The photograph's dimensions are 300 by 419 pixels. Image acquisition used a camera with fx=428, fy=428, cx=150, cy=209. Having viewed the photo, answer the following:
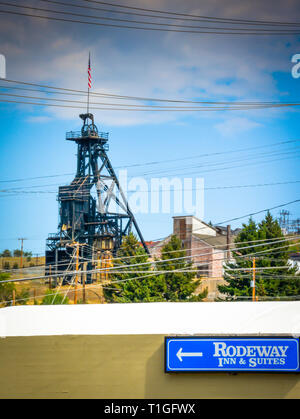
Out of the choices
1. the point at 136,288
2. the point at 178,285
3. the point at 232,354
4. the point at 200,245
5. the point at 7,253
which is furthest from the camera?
the point at 7,253

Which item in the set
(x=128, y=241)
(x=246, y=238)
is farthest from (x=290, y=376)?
(x=128, y=241)

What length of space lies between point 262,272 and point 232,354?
1178 inches

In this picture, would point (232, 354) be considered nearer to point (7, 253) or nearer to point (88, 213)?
point (88, 213)

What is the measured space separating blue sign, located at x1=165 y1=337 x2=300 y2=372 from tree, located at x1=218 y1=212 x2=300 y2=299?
27.8m

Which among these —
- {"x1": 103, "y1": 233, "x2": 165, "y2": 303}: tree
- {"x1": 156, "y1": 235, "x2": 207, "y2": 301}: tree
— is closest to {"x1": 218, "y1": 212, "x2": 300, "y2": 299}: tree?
{"x1": 156, "y1": 235, "x2": 207, "y2": 301}: tree

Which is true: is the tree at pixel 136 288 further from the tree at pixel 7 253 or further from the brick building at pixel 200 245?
the tree at pixel 7 253

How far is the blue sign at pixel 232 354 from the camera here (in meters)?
6.92

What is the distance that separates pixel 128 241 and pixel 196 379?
109 ft

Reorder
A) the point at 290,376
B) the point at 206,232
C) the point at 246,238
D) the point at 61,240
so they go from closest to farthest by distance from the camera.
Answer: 1. the point at 290,376
2. the point at 246,238
3. the point at 61,240
4. the point at 206,232

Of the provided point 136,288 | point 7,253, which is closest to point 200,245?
point 136,288

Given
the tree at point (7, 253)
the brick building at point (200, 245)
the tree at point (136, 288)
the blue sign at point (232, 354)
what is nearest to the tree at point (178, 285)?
the tree at point (136, 288)

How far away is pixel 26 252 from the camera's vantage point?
78.0 metres

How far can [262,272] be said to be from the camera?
3562 centimetres

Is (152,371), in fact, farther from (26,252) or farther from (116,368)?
(26,252)
